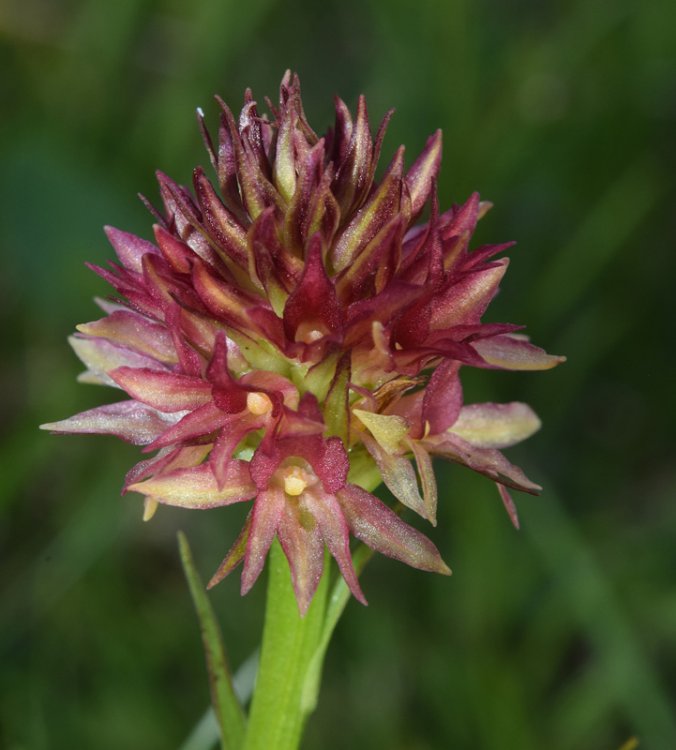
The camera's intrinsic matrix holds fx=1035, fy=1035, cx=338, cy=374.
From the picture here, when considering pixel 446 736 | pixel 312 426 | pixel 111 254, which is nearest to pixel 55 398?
pixel 111 254

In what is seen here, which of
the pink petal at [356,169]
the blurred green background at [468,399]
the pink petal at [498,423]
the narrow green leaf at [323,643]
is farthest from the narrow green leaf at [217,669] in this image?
the blurred green background at [468,399]

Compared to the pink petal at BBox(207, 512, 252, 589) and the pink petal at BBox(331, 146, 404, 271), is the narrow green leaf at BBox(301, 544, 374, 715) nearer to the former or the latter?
the pink petal at BBox(207, 512, 252, 589)

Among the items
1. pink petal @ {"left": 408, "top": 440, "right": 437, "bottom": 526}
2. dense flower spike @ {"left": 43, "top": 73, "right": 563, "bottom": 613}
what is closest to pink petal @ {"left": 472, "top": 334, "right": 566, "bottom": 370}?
dense flower spike @ {"left": 43, "top": 73, "right": 563, "bottom": 613}

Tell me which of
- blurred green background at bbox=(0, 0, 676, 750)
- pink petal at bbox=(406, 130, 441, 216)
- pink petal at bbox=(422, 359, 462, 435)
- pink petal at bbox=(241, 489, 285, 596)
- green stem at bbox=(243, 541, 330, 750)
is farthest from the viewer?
blurred green background at bbox=(0, 0, 676, 750)

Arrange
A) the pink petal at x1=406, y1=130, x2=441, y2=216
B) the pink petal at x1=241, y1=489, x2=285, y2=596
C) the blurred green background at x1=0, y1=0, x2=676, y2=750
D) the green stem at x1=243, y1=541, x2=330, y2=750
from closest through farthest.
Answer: the pink petal at x1=241, y1=489, x2=285, y2=596 < the green stem at x1=243, y1=541, x2=330, y2=750 < the pink petal at x1=406, y1=130, x2=441, y2=216 < the blurred green background at x1=0, y1=0, x2=676, y2=750

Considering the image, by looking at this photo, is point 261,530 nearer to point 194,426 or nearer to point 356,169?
point 194,426

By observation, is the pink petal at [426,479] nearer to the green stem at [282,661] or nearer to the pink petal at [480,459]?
the pink petal at [480,459]

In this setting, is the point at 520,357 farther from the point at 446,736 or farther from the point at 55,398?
the point at 55,398
